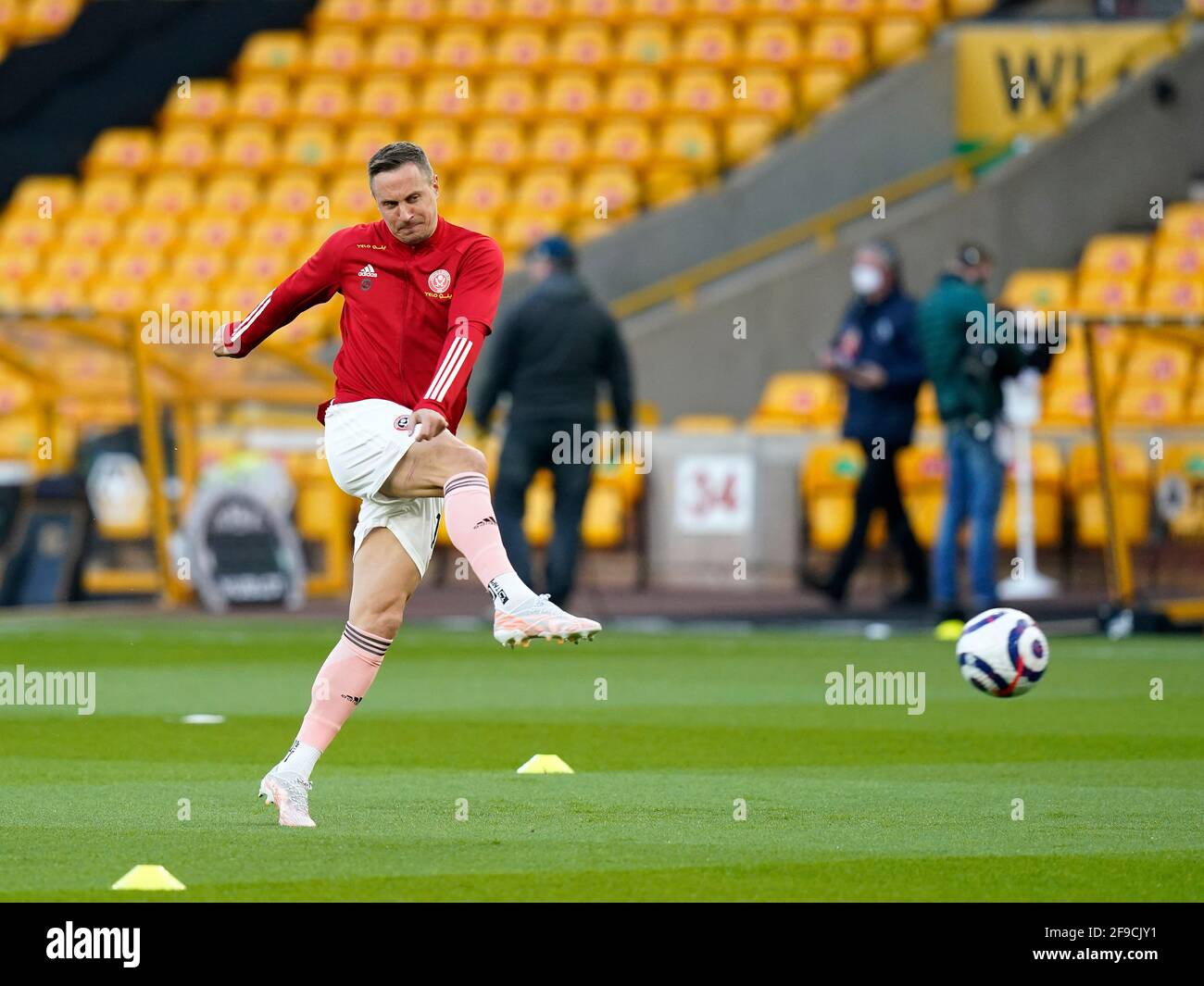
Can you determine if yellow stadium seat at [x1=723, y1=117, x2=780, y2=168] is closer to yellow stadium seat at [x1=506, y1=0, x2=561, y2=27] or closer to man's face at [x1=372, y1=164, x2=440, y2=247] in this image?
yellow stadium seat at [x1=506, y1=0, x2=561, y2=27]

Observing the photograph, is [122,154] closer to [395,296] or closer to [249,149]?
[249,149]

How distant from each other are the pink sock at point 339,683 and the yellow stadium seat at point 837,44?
1947 cm

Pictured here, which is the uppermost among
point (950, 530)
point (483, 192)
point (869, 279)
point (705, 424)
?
point (483, 192)

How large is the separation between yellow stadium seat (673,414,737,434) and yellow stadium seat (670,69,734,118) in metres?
4.01

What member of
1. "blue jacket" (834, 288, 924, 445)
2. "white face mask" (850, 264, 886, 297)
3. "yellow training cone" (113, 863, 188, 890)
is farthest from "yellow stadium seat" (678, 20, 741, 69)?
"yellow training cone" (113, 863, 188, 890)

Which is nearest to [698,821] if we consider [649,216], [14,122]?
[649,216]

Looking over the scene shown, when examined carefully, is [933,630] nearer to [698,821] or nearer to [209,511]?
[209,511]

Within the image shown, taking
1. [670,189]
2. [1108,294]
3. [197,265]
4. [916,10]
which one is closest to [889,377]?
[1108,294]

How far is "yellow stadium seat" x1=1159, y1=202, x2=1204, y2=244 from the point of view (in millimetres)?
23047

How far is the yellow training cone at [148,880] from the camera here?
6344 mm

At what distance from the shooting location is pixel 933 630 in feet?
54.0

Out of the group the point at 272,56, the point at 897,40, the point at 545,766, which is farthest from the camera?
the point at 272,56

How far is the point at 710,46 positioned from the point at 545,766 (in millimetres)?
18902

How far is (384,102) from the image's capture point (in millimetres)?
28359
